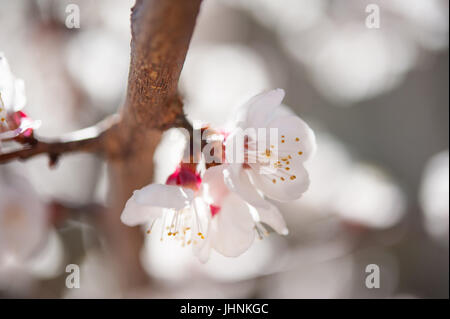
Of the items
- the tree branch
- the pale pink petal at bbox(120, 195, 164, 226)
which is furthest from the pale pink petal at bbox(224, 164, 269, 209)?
the tree branch

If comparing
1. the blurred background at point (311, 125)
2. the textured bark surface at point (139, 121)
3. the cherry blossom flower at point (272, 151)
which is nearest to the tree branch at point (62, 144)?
the textured bark surface at point (139, 121)

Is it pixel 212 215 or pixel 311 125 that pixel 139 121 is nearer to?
pixel 212 215

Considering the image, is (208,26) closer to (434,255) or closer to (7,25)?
(7,25)

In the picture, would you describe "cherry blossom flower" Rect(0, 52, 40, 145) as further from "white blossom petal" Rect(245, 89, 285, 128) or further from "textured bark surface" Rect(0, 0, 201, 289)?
"white blossom petal" Rect(245, 89, 285, 128)

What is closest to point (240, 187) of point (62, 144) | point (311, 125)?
point (62, 144)

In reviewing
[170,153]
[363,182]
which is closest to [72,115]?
[170,153]

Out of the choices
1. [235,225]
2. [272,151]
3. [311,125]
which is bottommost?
[235,225]

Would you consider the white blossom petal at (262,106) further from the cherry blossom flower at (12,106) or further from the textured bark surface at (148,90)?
the cherry blossom flower at (12,106)
